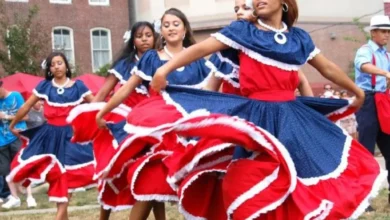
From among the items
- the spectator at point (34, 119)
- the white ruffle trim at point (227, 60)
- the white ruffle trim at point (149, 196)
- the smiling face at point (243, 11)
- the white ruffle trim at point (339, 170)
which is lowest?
the spectator at point (34, 119)

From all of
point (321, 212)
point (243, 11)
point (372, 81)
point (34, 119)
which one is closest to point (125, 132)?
point (243, 11)

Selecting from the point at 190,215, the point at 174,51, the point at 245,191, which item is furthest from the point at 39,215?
the point at 245,191

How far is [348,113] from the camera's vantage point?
5.71m

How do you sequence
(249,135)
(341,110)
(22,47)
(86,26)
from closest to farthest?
(249,135) < (341,110) < (22,47) < (86,26)

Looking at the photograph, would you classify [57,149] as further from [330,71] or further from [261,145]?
[261,145]

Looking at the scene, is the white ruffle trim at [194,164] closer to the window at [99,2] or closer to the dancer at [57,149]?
the dancer at [57,149]

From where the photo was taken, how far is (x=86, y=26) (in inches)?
1247

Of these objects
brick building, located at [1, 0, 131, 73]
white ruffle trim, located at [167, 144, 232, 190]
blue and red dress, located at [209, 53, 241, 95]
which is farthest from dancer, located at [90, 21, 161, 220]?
brick building, located at [1, 0, 131, 73]

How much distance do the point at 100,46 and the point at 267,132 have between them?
2779 centimetres

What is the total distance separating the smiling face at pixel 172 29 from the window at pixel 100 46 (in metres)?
25.5

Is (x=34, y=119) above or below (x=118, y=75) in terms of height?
below

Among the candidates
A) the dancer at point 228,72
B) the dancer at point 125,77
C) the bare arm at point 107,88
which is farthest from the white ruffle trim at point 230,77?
the bare arm at point 107,88

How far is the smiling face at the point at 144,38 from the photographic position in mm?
7270

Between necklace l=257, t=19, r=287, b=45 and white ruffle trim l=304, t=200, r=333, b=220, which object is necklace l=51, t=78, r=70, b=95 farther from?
white ruffle trim l=304, t=200, r=333, b=220
